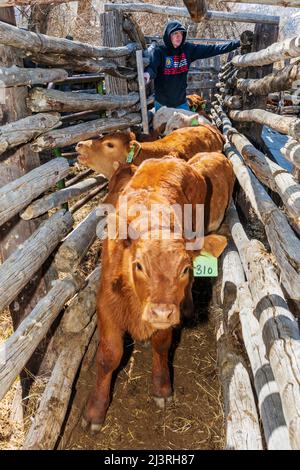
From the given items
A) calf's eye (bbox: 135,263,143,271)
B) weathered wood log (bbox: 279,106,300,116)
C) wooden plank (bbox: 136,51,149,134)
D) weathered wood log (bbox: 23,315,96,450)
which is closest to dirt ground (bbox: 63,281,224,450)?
weathered wood log (bbox: 23,315,96,450)

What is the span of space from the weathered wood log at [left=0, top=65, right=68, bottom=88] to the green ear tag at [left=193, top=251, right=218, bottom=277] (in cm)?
188

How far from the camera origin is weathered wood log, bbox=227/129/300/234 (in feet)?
9.70

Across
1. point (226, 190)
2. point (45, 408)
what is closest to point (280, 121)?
point (226, 190)

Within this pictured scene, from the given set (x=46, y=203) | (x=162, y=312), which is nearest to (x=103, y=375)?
(x=162, y=312)

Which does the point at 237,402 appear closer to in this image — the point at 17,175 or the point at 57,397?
the point at 57,397

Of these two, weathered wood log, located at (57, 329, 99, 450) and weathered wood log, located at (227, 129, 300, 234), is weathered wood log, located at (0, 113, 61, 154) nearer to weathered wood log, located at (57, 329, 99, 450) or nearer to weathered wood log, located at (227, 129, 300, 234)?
weathered wood log, located at (57, 329, 99, 450)

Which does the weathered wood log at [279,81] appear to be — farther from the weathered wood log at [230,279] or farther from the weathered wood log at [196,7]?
the weathered wood log at [230,279]

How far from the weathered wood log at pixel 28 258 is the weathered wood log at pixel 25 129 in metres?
0.74

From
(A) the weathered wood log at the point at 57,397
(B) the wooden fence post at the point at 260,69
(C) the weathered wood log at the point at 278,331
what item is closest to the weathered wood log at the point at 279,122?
(B) the wooden fence post at the point at 260,69

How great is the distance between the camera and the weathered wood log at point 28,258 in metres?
2.73

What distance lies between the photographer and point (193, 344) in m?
3.95

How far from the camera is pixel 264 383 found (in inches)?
90.7

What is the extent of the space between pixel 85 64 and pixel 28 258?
2.86 meters

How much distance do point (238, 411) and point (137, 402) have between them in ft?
3.39
